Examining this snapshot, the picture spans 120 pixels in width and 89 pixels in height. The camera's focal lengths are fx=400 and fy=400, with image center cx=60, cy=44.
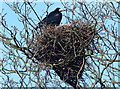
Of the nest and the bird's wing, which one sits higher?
the bird's wing

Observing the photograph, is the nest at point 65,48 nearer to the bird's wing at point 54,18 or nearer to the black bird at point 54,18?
the black bird at point 54,18

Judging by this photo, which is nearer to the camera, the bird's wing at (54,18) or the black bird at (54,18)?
the black bird at (54,18)

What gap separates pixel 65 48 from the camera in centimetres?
659

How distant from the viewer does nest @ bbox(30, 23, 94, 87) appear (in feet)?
21.3

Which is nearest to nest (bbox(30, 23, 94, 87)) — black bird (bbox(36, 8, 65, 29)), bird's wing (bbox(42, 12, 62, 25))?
black bird (bbox(36, 8, 65, 29))

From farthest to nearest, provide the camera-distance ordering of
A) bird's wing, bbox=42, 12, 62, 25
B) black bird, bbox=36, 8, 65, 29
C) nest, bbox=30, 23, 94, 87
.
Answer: bird's wing, bbox=42, 12, 62, 25, black bird, bbox=36, 8, 65, 29, nest, bbox=30, 23, 94, 87

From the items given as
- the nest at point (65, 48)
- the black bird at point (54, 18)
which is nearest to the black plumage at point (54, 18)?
the black bird at point (54, 18)

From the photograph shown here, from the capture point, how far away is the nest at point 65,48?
6.48 metres

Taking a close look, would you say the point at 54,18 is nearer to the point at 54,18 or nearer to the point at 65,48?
the point at 54,18

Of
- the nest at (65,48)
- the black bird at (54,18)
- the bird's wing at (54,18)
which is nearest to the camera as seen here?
the nest at (65,48)

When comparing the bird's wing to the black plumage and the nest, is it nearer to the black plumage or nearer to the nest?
the black plumage

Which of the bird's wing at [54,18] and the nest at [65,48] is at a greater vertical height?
the bird's wing at [54,18]

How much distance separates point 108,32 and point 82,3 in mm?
672

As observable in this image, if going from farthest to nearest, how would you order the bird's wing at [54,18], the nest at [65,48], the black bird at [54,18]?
1. the bird's wing at [54,18]
2. the black bird at [54,18]
3. the nest at [65,48]
